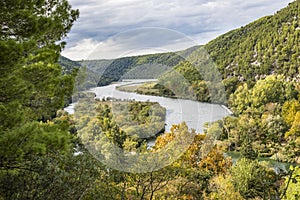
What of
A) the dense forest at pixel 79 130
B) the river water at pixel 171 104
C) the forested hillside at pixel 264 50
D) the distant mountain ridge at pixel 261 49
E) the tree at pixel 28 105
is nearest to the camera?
the tree at pixel 28 105

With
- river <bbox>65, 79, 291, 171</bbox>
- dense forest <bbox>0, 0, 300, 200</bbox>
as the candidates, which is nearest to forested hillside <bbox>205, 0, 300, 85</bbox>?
dense forest <bbox>0, 0, 300, 200</bbox>

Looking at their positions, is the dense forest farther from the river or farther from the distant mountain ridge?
the distant mountain ridge

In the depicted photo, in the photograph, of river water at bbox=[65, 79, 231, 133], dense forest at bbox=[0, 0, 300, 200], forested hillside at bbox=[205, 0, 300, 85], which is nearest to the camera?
dense forest at bbox=[0, 0, 300, 200]

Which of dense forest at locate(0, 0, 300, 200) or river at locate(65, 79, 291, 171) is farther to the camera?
river at locate(65, 79, 291, 171)

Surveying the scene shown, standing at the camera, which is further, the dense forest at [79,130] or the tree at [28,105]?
the dense forest at [79,130]

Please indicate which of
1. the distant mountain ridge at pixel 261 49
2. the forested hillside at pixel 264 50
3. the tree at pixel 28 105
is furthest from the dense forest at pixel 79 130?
the forested hillside at pixel 264 50

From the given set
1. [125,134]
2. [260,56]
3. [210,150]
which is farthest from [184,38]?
[260,56]

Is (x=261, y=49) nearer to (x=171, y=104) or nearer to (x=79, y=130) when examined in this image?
(x=171, y=104)

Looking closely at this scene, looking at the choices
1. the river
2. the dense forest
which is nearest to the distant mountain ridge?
the dense forest

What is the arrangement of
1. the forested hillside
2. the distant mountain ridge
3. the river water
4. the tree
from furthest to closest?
the forested hillside, the distant mountain ridge, the river water, the tree

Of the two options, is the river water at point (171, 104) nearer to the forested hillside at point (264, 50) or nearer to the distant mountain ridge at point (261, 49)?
the distant mountain ridge at point (261, 49)

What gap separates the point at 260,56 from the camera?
49.0 metres

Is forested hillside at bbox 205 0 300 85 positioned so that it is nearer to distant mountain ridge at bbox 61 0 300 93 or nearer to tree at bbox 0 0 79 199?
distant mountain ridge at bbox 61 0 300 93

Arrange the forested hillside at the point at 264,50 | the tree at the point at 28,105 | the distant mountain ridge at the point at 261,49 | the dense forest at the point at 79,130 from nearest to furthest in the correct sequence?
the tree at the point at 28,105 → the dense forest at the point at 79,130 → the distant mountain ridge at the point at 261,49 → the forested hillside at the point at 264,50
